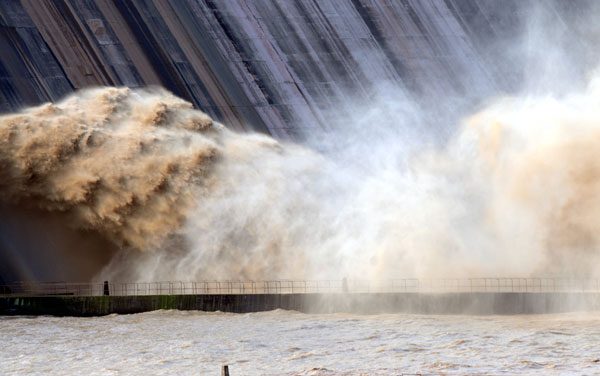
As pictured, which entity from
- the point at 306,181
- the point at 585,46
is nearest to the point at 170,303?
the point at 306,181

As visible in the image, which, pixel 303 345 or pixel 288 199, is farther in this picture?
pixel 288 199

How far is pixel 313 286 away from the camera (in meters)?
29.2

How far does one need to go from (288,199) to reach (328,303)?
20.0 feet

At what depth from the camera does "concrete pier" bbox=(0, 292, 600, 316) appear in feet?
79.2

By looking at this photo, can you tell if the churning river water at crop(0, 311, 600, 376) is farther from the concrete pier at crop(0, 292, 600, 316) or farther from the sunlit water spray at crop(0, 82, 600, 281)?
the sunlit water spray at crop(0, 82, 600, 281)

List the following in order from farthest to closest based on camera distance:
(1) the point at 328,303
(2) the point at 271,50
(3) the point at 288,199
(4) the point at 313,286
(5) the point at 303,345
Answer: (2) the point at 271,50 < (3) the point at 288,199 < (4) the point at 313,286 < (1) the point at 328,303 < (5) the point at 303,345

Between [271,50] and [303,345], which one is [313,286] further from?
[271,50]

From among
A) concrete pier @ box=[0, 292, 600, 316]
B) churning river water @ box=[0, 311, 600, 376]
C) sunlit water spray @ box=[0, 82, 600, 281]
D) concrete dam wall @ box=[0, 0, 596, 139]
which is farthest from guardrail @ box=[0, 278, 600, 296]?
concrete dam wall @ box=[0, 0, 596, 139]

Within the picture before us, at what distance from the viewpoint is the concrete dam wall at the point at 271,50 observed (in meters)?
35.0

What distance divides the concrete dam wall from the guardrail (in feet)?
21.2

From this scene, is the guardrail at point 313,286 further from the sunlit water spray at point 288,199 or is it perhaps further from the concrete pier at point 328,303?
the concrete pier at point 328,303

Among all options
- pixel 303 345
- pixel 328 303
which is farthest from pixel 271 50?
pixel 303 345

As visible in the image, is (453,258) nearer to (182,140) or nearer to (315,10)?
(182,140)

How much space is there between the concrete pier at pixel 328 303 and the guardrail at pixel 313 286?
939 mm
